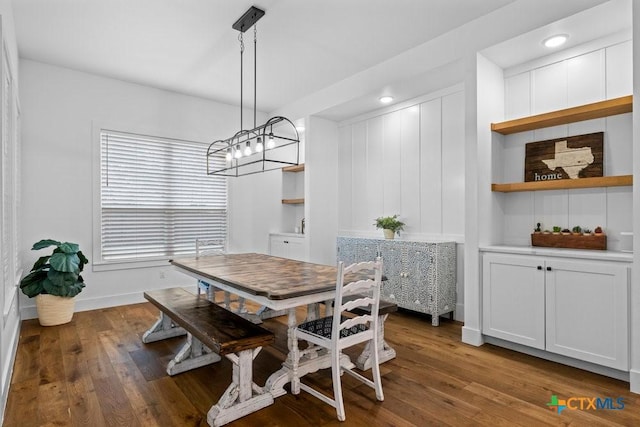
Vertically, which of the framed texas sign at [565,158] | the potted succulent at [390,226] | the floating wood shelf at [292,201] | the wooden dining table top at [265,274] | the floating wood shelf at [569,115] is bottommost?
the wooden dining table top at [265,274]

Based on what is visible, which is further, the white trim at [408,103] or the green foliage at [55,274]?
the white trim at [408,103]

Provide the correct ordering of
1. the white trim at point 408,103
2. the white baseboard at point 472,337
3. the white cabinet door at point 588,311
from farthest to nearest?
the white trim at point 408,103 < the white baseboard at point 472,337 < the white cabinet door at point 588,311

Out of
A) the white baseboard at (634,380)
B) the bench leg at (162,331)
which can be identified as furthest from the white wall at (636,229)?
the bench leg at (162,331)

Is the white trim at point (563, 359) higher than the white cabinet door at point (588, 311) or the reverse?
the reverse

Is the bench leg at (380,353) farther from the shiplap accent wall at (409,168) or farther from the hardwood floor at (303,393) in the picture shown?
the shiplap accent wall at (409,168)

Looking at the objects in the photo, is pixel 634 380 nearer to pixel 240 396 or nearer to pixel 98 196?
pixel 240 396

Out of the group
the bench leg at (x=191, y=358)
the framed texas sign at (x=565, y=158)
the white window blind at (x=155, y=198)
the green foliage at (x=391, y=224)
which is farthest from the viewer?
the white window blind at (x=155, y=198)

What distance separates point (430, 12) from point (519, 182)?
1.72 meters

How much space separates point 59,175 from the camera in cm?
419

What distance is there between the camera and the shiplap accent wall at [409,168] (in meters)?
4.03

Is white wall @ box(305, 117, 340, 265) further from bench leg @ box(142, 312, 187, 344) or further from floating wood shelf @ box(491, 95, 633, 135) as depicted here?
floating wood shelf @ box(491, 95, 633, 135)

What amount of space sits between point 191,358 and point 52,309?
2.05 metres

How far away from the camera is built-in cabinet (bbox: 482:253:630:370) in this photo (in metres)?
2.49

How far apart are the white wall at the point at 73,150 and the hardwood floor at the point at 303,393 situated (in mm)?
1210
